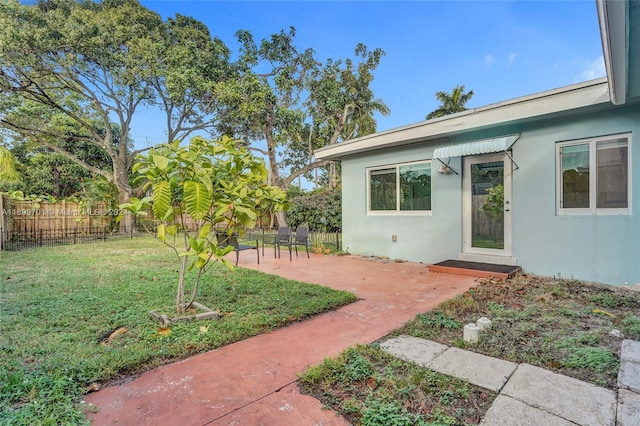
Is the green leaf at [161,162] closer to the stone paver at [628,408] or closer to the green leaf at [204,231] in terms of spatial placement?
the green leaf at [204,231]

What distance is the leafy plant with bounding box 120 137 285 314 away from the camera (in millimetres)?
2945

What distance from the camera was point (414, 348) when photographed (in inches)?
106

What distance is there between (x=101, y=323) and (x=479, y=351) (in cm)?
371

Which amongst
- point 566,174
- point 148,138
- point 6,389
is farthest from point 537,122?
point 148,138

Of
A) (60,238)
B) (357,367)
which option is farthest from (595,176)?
(60,238)

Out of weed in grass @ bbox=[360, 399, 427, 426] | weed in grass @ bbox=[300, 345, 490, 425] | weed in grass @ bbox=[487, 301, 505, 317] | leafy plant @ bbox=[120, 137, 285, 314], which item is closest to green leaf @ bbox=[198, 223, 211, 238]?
leafy plant @ bbox=[120, 137, 285, 314]

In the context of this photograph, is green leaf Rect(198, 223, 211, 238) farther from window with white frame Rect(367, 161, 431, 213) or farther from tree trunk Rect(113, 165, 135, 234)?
tree trunk Rect(113, 165, 135, 234)

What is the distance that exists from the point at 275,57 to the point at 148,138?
7.62m

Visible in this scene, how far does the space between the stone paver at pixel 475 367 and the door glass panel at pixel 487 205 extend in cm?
399

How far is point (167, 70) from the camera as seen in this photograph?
12602mm

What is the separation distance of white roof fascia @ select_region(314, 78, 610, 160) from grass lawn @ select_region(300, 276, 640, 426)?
274cm

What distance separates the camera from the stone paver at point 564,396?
5.82 ft

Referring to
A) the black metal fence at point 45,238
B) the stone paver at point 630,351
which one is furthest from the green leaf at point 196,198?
the black metal fence at point 45,238

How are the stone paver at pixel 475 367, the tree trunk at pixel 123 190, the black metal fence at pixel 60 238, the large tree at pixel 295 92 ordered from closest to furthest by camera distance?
the stone paver at pixel 475 367 < the black metal fence at pixel 60 238 < the large tree at pixel 295 92 < the tree trunk at pixel 123 190
